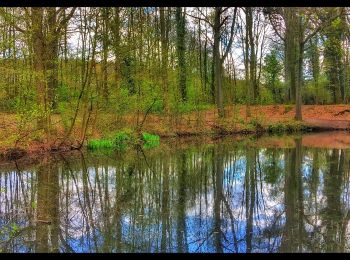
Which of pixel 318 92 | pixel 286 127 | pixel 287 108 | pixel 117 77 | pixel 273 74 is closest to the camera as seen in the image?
pixel 117 77

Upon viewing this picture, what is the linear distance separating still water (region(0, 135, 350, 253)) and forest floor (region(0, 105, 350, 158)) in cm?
121

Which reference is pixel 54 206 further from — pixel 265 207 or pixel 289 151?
Result: pixel 289 151

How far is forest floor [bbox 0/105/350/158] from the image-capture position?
12.6 meters

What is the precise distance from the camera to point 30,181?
9312mm

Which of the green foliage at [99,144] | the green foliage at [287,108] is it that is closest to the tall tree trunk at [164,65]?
the green foliage at [99,144]

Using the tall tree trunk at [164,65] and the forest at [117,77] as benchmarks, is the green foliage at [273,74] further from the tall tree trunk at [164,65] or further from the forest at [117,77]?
the tall tree trunk at [164,65]

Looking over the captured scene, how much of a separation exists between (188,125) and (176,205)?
14.9 m

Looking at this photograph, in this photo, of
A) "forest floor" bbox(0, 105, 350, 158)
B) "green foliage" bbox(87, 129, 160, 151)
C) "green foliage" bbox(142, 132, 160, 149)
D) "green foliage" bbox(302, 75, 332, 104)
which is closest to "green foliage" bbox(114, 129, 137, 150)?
"green foliage" bbox(87, 129, 160, 151)

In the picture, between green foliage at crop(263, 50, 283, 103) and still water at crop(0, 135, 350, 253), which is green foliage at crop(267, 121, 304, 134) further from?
green foliage at crop(263, 50, 283, 103)

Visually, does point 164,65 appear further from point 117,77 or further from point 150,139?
point 150,139

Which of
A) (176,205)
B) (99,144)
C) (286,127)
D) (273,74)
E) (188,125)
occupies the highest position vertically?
(273,74)

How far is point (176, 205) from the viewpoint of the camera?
6.95 meters

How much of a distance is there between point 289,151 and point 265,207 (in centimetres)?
857

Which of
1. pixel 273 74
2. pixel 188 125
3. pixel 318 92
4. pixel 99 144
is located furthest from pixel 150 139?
pixel 318 92
